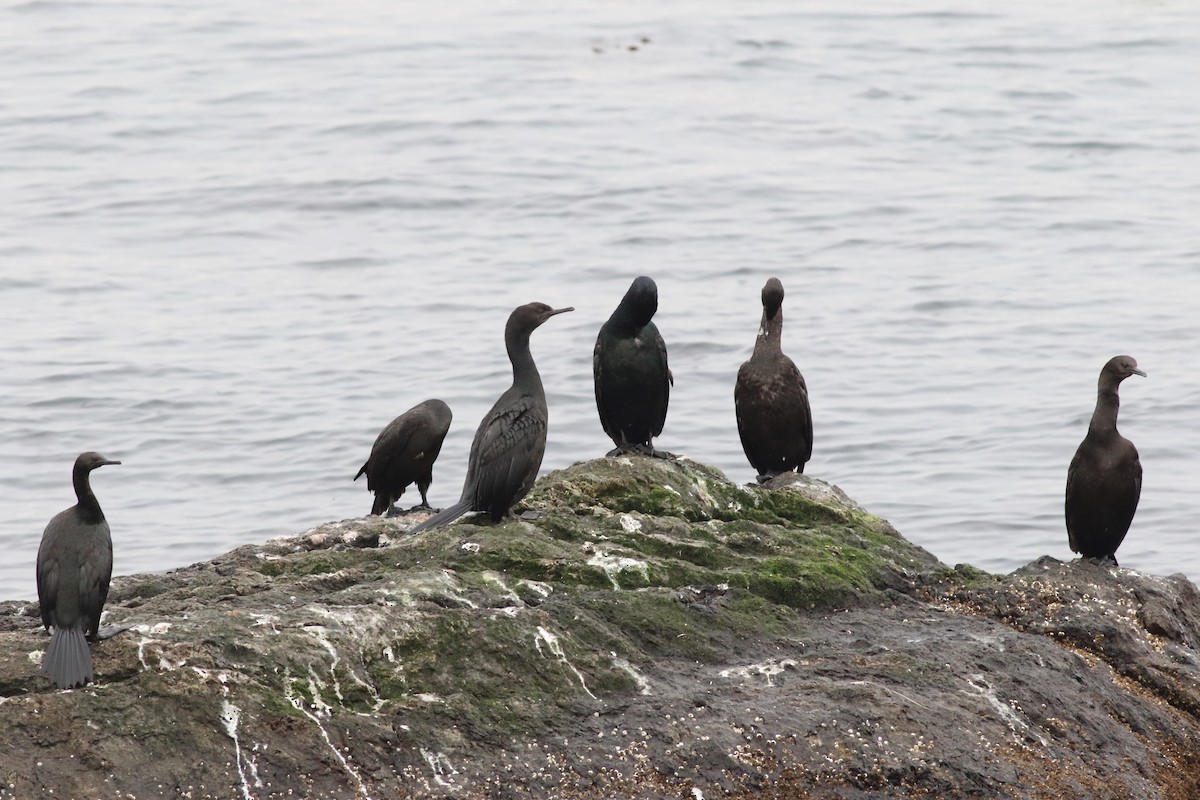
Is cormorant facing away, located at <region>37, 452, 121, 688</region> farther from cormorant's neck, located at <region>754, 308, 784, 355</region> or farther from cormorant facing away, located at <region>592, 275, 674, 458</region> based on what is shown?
cormorant's neck, located at <region>754, 308, 784, 355</region>

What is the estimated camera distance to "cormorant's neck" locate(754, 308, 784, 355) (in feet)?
33.2

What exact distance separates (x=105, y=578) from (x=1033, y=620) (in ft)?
11.9

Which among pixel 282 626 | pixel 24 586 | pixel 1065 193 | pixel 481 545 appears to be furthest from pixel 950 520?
pixel 1065 193

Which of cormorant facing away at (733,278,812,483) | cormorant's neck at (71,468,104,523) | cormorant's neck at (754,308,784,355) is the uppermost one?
cormorant's neck at (71,468,104,523)

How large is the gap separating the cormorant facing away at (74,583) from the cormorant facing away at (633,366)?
11.8 ft

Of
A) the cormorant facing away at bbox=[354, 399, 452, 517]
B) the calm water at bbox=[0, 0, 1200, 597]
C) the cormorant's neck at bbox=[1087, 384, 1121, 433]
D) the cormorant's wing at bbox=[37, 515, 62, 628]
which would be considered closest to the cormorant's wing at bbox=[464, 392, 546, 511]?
the cormorant facing away at bbox=[354, 399, 452, 517]

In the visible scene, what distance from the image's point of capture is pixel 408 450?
29.7ft

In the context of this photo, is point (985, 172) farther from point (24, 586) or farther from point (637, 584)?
point (637, 584)

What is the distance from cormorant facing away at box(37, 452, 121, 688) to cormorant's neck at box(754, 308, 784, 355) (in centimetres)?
482

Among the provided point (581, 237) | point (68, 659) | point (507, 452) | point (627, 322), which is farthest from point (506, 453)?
point (581, 237)

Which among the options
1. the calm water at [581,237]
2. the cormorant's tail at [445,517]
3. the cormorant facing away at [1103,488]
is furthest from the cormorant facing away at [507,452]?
the calm water at [581,237]

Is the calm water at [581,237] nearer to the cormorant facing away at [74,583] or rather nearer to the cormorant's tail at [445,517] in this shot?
the cormorant's tail at [445,517]

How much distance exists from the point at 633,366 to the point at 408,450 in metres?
1.25

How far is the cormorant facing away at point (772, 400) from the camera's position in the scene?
10078 millimetres
